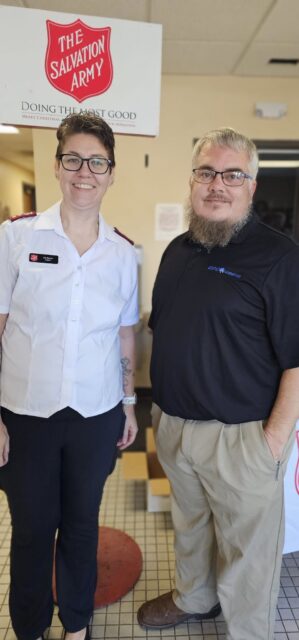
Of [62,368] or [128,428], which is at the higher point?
[62,368]

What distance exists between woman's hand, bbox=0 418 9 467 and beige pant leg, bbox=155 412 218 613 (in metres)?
0.51

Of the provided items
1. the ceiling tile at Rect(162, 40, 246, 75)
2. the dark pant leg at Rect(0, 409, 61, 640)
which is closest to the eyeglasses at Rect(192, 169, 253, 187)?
the dark pant leg at Rect(0, 409, 61, 640)

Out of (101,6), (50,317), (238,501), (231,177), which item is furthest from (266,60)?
(238,501)

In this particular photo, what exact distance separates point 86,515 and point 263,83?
3478mm

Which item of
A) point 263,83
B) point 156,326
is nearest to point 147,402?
point 156,326

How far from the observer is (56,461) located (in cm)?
122

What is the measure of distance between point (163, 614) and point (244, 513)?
583mm

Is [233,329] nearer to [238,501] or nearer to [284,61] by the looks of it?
[238,501]

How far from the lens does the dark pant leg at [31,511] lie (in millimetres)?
1194

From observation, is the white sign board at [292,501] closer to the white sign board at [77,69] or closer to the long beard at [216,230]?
the long beard at [216,230]

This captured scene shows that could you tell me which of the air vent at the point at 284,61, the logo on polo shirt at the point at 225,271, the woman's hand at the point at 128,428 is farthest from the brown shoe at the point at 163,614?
the air vent at the point at 284,61

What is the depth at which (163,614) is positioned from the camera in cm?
150

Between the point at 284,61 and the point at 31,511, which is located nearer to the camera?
the point at 31,511

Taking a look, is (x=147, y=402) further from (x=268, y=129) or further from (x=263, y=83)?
(x=263, y=83)
